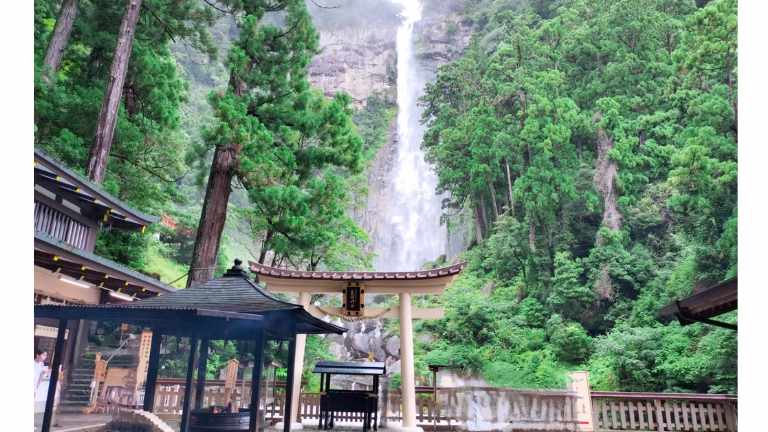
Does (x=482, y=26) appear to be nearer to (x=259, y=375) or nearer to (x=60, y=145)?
(x=60, y=145)

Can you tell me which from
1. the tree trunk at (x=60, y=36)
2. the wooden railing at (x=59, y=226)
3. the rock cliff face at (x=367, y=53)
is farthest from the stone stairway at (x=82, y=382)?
the rock cliff face at (x=367, y=53)

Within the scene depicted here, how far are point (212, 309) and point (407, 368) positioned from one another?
13.6 ft

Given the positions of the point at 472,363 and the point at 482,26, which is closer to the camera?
the point at 472,363

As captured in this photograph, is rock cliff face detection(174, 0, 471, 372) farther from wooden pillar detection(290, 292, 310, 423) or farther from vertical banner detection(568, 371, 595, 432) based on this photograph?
vertical banner detection(568, 371, 595, 432)

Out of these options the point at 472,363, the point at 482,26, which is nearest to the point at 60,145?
the point at 472,363

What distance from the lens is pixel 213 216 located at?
902 centimetres

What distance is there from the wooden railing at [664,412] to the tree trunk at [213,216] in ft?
20.9

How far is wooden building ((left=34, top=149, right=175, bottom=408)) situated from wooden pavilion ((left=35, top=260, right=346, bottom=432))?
1.55 meters

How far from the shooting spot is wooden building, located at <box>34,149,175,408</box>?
554 centimetres

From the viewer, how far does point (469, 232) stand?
20031 mm

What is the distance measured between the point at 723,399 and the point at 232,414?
19.8 feet

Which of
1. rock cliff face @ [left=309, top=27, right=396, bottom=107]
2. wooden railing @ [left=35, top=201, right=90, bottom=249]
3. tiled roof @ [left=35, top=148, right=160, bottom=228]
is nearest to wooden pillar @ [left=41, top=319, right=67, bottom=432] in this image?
tiled roof @ [left=35, top=148, right=160, bottom=228]

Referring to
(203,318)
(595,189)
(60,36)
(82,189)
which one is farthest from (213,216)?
(595,189)

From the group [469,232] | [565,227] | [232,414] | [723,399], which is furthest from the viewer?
[469,232]
